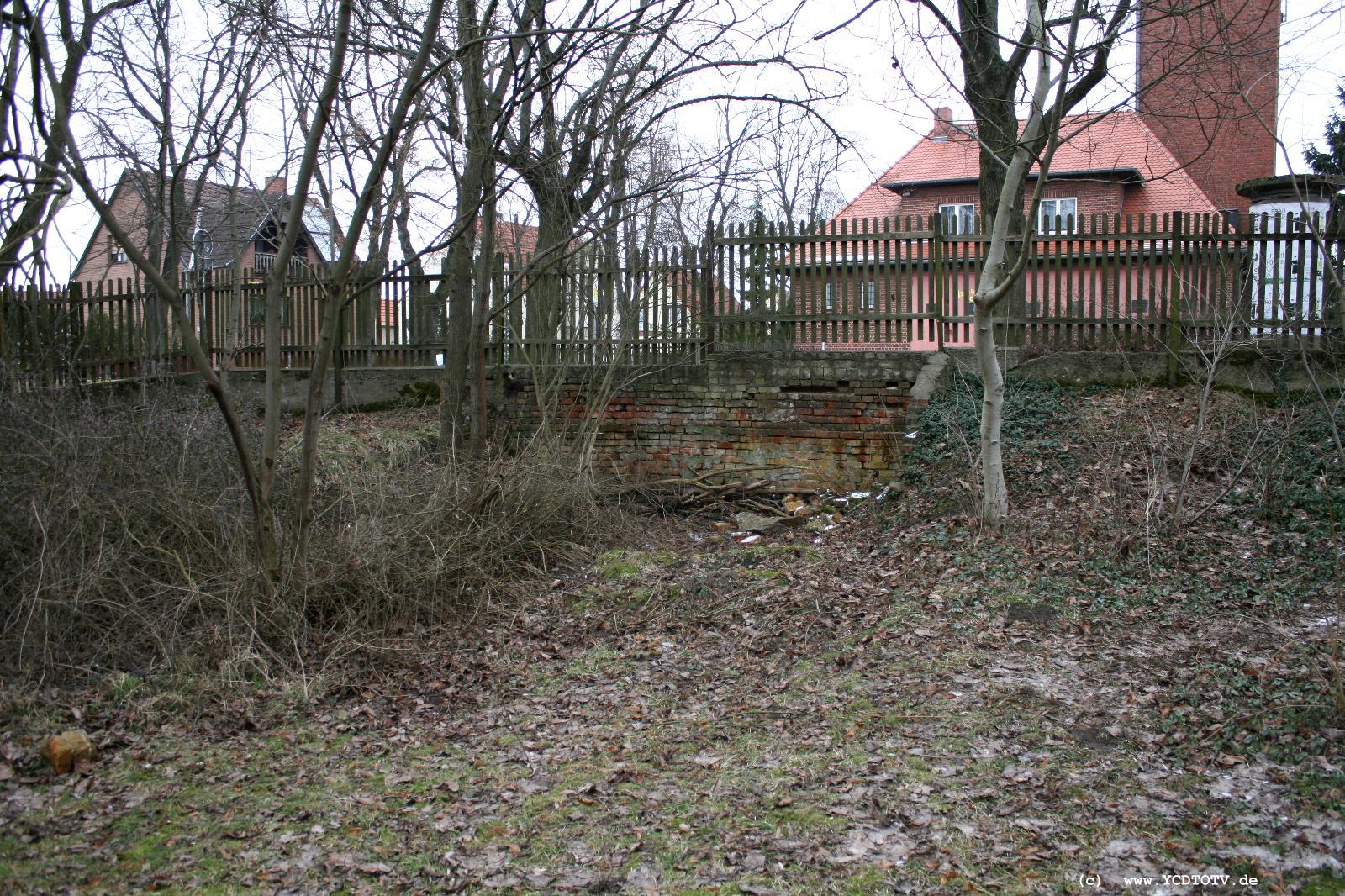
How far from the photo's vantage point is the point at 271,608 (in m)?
5.60

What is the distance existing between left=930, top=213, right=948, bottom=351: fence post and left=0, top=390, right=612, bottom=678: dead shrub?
5.06 m

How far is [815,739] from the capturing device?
14.8 ft

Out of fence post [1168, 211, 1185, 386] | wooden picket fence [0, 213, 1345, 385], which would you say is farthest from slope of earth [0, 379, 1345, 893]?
wooden picket fence [0, 213, 1345, 385]

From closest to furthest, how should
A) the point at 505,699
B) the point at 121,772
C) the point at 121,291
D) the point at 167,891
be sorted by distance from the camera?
1. the point at 167,891
2. the point at 121,772
3. the point at 505,699
4. the point at 121,291

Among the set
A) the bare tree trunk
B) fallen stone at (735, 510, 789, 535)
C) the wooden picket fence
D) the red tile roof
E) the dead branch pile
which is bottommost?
fallen stone at (735, 510, 789, 535)

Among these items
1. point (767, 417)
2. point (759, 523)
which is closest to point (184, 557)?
point (759, 523)

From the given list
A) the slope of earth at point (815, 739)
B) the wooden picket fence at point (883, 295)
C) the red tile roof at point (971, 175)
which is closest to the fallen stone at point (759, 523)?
the slope of earth at point (815, 739)

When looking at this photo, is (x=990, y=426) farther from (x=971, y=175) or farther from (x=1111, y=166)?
(x=971, y=175)

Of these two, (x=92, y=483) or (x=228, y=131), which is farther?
(x=228, y=131)

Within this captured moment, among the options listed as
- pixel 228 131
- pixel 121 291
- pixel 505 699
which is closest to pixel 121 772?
pixel 505 699

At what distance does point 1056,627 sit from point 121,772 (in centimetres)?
487

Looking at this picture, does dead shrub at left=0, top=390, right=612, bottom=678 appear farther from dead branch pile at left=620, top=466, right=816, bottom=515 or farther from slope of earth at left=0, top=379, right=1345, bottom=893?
dead branch pile at left=620, top=466, right=816, bottom=515

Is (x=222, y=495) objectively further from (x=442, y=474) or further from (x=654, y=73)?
(x=654, y=73)

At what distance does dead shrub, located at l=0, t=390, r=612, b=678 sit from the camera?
5.32 metres
